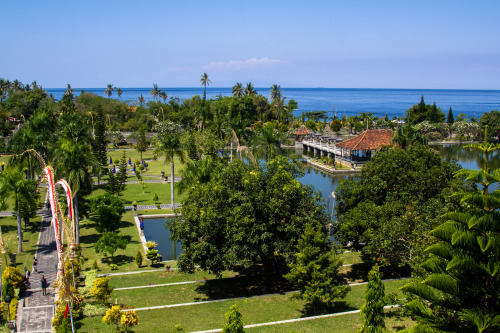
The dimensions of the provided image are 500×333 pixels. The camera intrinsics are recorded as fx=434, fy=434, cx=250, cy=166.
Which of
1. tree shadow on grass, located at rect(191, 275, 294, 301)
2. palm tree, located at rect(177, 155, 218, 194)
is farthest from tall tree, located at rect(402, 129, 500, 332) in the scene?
palm tree, located at rect(177, 155, 218, 194)

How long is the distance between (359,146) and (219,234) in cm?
3754

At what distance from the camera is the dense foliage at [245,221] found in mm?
16969

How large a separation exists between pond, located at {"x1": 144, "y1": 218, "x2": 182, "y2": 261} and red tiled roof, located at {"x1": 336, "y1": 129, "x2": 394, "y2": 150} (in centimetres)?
2959

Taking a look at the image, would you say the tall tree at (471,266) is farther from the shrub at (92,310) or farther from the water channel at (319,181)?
the water channel at (319,181)

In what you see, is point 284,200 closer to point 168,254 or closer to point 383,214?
point 383,214

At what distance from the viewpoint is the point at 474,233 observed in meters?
9.85

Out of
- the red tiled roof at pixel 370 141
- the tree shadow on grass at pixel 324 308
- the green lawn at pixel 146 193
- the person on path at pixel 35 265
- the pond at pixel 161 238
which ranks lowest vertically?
the pond at pixel 161 238

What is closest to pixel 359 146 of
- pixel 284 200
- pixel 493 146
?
pixel 284 200

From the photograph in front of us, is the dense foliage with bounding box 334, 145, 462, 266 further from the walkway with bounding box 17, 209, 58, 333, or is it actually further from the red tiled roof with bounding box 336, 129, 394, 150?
the red tiled roof with bounding box 336, 129, 394, 150

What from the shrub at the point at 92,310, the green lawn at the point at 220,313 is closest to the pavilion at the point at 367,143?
the green lawn at the point at 220,313

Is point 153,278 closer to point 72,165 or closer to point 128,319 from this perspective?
point 128,319

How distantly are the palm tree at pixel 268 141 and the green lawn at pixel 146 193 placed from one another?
23.7ft

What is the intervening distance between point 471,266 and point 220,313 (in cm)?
933

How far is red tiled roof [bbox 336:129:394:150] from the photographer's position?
51.8 metres
